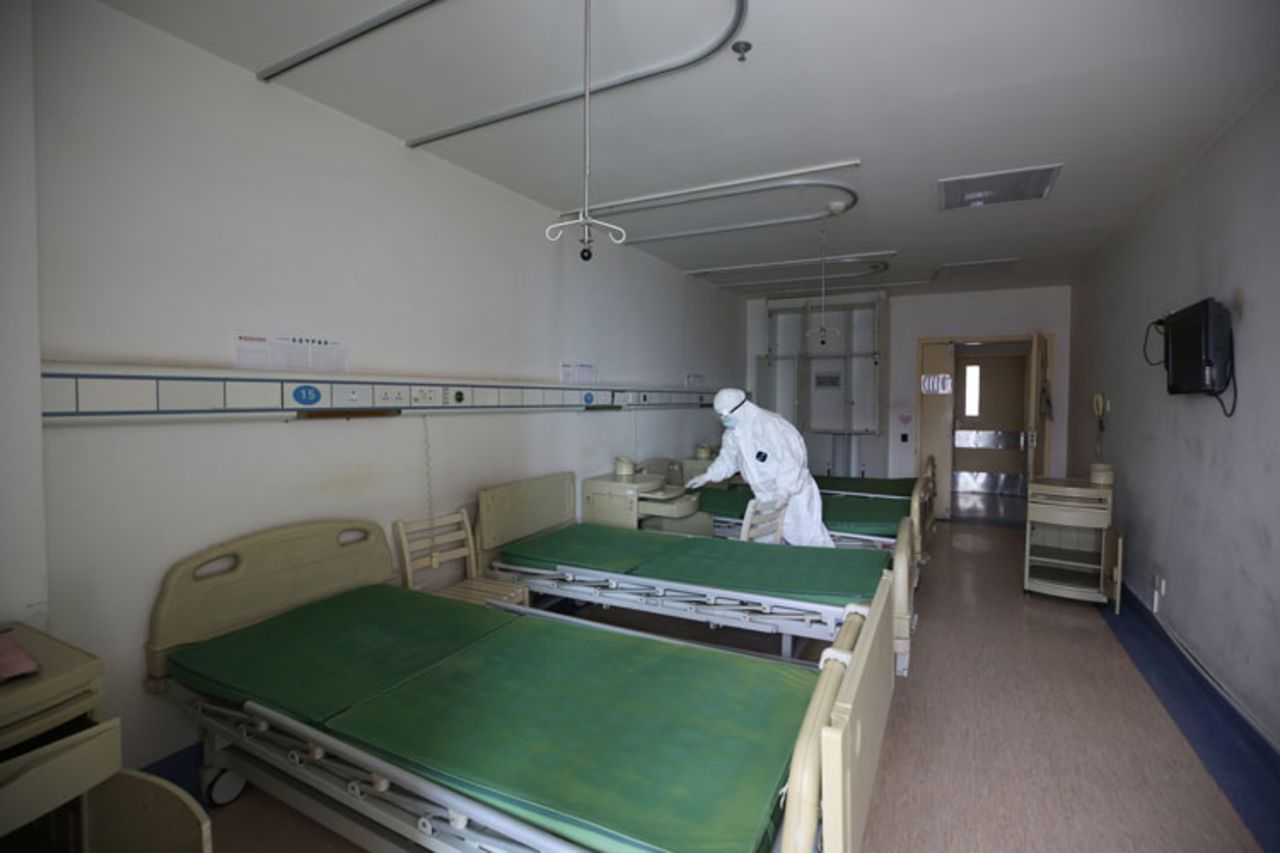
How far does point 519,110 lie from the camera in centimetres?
277

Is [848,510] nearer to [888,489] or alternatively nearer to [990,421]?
[888,489]

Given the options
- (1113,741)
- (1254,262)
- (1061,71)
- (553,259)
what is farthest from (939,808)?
(553,259)

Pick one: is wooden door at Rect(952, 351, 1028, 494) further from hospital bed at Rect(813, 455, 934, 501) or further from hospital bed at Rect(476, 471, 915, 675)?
hospital bed at Rect(476, 471, 915, 675)

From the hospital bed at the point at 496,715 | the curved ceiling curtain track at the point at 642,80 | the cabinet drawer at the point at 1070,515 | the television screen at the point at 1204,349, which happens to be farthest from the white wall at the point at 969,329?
the hospital bed at the point at 496,715

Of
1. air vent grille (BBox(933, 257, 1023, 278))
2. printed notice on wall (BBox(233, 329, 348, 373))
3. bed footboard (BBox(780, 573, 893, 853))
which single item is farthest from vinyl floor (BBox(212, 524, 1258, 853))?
air vent grille (BBox(933, 257, 1023, 278))

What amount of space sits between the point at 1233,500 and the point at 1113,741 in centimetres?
124

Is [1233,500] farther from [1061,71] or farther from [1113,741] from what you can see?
[1061,71]

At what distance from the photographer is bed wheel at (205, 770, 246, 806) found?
2.22m

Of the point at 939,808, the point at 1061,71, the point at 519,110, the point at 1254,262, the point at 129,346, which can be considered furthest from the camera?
the point at 519,110

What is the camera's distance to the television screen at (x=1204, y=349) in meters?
2.75

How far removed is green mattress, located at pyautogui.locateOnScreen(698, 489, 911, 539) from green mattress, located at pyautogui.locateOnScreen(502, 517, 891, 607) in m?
0.96

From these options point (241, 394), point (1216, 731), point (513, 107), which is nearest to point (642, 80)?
point (513, 107)

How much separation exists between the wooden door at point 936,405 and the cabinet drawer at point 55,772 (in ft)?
25.4

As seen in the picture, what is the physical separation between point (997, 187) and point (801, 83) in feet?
6.58
